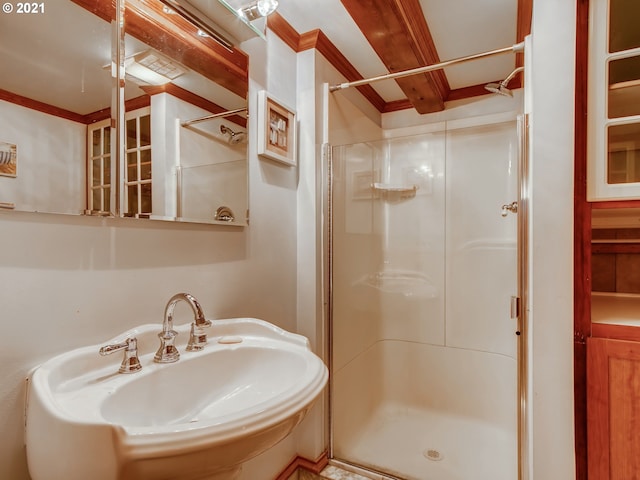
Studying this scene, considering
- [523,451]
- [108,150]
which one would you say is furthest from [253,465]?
[108,150]

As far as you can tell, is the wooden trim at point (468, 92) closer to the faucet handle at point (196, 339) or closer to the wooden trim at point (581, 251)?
the wooden trim at point (581, 251)

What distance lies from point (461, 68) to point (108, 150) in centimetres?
199

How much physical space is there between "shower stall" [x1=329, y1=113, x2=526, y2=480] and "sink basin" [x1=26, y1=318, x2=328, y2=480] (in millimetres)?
790

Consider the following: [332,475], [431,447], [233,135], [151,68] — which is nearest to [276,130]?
[233,135]

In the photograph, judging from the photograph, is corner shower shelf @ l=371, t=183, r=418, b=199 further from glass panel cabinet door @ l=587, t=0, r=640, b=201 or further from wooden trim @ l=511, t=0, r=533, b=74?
glass panel cabinet door @ l=587, t=0, r=640, b=201

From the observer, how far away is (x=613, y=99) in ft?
3.51

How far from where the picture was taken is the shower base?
168cm

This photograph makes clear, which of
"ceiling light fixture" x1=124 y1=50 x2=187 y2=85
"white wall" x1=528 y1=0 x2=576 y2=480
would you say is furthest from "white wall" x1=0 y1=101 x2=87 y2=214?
"white wall" x1=528 y1=0 x2=576 y2=480

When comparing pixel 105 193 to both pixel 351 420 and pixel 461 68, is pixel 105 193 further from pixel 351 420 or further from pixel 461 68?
pixel 461 68

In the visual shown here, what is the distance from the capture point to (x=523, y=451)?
52.1 inches

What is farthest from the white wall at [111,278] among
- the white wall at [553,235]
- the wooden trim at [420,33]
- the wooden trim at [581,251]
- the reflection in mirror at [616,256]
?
the reflection in mirror at [616,256]

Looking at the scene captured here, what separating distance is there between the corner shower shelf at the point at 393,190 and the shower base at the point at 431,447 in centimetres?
136

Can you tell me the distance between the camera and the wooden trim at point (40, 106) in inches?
29.2

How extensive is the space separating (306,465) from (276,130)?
5.24 ft
